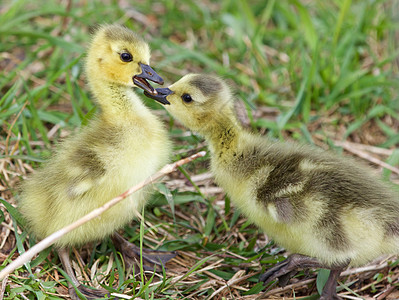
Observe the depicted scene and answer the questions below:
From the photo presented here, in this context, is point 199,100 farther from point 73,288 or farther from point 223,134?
point 73,288

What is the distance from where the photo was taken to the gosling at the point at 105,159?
2363 millimetres

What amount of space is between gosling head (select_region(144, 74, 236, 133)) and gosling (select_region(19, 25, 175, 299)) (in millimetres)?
97

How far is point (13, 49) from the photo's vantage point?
3916 millimetres

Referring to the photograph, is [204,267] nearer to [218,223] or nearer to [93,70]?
[218,223]

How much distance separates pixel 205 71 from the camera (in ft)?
12.8

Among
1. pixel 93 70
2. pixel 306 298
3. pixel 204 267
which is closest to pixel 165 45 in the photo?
pixel 93 70

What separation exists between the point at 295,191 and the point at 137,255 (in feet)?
2.82

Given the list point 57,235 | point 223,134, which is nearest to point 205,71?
point 223,134

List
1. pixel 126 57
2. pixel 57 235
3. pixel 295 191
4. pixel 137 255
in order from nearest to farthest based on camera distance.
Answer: pixel 57 235 → pixel 295 191 → pixel 126 57 → pixel 137 255

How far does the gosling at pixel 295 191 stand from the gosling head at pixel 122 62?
109mm

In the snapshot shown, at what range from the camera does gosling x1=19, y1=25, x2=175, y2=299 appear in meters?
2.36

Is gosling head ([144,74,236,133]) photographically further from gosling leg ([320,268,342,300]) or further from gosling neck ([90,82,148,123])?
gosling leg ([320,268,342,300])

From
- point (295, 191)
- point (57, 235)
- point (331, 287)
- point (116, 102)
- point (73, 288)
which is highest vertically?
point (116, 102)

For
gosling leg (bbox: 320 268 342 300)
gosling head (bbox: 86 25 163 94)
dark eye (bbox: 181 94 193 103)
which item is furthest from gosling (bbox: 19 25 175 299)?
gosling leg (bbox: 320 268 342 300)
